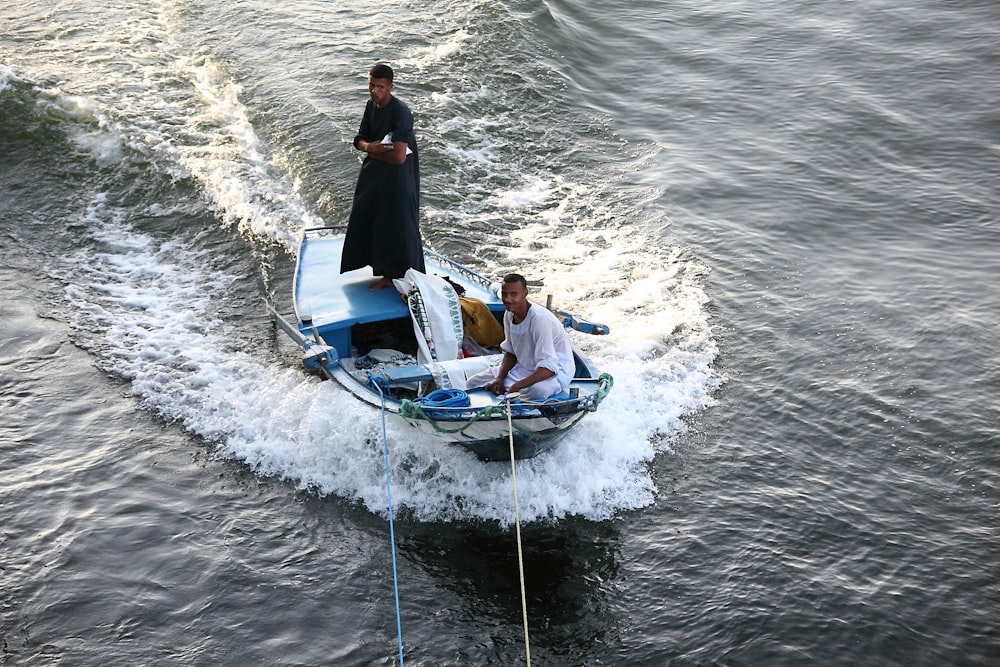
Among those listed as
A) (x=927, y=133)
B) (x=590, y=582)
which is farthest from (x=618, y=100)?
(x=590, y=582)

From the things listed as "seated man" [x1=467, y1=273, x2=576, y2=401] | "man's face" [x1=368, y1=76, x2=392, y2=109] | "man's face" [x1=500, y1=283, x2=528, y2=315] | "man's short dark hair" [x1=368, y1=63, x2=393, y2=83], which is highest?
"man's short dark hair" [x1=368, y1=63, x2=393, y2=83]

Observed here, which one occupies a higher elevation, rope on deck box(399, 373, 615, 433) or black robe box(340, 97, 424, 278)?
black robe box(340, 97, 424, 278)

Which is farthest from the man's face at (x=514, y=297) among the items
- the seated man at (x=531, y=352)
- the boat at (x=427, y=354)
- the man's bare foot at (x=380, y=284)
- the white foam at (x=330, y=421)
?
the man's bare foot at (x=380, y=284)

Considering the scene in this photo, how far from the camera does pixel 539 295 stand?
1210 cm

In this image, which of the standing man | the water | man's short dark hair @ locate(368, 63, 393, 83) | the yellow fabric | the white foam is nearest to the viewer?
the water

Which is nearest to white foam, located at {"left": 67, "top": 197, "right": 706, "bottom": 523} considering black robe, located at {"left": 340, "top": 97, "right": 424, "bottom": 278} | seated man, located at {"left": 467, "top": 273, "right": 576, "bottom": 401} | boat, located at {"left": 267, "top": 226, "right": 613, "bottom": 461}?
boat, located at {"left": 267, "top": 226, "right": 613, "bottom": 461}

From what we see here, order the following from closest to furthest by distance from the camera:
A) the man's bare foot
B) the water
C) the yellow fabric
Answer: the water, the yellow fabric, the man's bare foot

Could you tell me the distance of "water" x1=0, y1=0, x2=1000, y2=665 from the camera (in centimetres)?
770

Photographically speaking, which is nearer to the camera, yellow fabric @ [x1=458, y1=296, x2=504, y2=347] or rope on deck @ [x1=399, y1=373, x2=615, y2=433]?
rope on deck @ [x1=399, y1=373, x2=615, y2=433]

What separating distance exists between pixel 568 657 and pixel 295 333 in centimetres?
408

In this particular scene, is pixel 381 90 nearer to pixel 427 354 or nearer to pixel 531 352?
pixel 427 354

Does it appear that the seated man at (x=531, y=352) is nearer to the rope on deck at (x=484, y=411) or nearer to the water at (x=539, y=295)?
the rope on deck at (x=484, y=411)

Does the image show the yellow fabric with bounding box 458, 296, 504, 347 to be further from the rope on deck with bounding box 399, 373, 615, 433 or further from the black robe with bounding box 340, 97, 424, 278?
the rope on deck with bounding box 399, 373, 615, 433

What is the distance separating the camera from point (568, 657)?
727 centimetres
